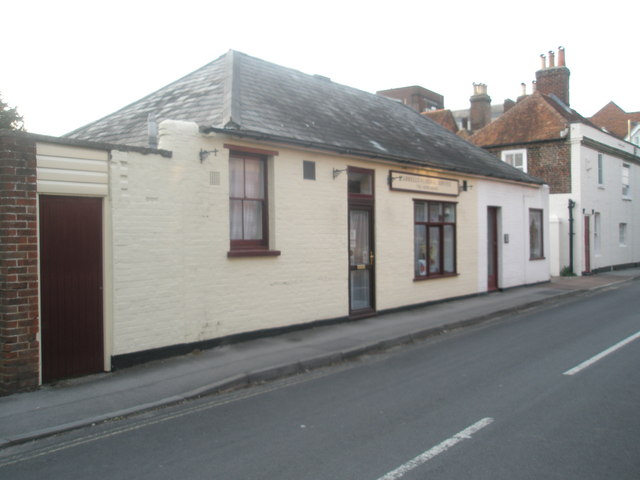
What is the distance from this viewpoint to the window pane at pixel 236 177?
9.75 m

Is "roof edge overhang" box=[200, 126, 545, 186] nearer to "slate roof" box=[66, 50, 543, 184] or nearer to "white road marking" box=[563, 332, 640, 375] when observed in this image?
"slate roof" box=[66, 50, 543, 184]

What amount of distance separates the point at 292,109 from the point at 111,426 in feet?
26.6

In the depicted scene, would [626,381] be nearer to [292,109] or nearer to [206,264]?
[206,264]

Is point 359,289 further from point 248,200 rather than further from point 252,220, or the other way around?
point 248,200

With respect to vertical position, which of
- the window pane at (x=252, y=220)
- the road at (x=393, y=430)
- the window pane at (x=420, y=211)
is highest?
the window pane at (x=420, y=211)

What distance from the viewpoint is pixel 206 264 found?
9.05m

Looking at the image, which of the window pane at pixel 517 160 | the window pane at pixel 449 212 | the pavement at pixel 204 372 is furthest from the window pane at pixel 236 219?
the window pane at pixel 517 160

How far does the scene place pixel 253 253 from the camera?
971cm

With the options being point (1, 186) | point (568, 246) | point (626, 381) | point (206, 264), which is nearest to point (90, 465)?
point (1, 186)

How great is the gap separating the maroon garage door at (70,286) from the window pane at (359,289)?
581cm

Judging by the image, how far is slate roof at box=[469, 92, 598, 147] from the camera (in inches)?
970

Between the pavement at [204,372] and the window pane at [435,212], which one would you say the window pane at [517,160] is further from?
the pavement at [204,372]

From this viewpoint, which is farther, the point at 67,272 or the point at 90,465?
the point at 67,272

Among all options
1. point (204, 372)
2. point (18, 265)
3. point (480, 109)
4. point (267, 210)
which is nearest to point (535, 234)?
point (267, 210)
